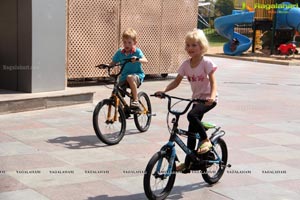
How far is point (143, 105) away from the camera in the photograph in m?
7.76

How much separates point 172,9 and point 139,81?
24.1 feet

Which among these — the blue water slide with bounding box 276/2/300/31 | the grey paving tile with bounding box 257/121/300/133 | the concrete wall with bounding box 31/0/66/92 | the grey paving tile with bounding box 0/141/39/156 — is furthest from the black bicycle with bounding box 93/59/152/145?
the blue water slide with bounding box 276/2/300/31

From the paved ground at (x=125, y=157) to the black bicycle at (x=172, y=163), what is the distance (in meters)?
0.17

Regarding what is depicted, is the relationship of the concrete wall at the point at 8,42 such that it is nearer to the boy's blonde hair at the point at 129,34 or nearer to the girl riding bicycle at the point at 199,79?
Result: the boy's blonde hair at the point at 129,34

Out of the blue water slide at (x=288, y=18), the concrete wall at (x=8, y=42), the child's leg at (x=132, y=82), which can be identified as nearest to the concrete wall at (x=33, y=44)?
the concrete wall at (x=8, y=42)

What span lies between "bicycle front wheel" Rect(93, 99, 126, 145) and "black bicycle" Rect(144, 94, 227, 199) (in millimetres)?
1802

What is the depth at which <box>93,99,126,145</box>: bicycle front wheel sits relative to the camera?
672 centimetres

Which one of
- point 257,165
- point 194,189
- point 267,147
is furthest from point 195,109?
point 267,147

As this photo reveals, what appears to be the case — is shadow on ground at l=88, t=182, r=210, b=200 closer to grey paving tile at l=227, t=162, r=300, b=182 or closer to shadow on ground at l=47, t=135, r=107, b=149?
grey paving tile at l=227, t=162, r=300, b=182

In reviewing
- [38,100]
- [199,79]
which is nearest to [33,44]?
[38,100]

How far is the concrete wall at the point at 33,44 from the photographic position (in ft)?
31.0

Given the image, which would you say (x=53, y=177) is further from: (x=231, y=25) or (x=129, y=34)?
(x=231, y=25)

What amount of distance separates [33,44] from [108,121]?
10.6 ft

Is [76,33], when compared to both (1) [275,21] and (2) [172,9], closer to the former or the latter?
(2) [172,9]
